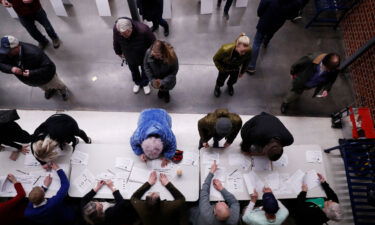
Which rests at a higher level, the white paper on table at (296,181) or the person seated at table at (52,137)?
the person seated at table at (52,137)

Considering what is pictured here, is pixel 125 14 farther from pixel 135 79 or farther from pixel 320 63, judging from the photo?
pixel 320 63

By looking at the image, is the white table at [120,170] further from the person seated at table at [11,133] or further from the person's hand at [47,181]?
the person seated at table at [11,133]

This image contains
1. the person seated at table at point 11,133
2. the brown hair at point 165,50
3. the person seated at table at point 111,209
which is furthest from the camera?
the brown hair at point 165,50

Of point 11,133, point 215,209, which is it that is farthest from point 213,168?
point 11,133

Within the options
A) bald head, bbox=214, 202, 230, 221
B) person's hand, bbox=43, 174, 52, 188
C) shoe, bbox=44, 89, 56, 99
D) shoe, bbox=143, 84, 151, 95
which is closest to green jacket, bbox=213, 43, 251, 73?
shoe, bbox=143, 84, 151, 95

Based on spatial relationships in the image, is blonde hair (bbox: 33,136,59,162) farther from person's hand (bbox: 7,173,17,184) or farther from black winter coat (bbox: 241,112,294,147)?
black winter coat (bbox: 241,112,294,147)

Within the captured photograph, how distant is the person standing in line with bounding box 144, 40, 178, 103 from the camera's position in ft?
10.7

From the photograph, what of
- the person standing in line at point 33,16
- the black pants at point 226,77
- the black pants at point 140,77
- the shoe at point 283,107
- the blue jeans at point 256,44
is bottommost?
the shoe at point 283,107

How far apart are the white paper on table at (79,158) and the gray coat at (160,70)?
53.2 inches

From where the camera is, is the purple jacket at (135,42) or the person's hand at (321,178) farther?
the purple jacket at (135,42)

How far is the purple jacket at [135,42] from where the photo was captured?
353 cm

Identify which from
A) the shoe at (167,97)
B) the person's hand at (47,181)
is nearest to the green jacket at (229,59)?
the shoe at (167,97)

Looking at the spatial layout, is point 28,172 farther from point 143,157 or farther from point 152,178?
point 152,178

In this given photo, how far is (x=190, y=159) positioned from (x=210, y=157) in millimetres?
257
